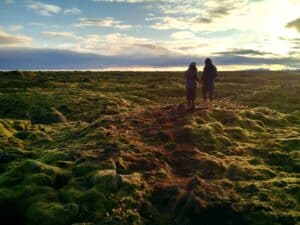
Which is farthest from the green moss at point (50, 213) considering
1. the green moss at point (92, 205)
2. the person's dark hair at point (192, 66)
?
the person's dark hair at point (192, 66)

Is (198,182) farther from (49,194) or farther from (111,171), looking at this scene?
(49,194)

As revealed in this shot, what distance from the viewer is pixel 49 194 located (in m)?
20.1

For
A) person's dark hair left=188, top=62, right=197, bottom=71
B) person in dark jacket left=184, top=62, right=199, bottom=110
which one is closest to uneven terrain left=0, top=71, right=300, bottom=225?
person in dark jacket left=184, top=62, right=199, bottom=110

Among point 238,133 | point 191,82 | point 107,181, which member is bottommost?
point 107,181

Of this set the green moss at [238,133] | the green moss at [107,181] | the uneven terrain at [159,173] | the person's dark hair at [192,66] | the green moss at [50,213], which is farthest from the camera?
the person's dark hair at [192,66]

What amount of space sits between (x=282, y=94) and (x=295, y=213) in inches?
→ 2715

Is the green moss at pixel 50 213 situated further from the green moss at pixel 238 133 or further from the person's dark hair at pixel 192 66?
the person's dark hair at pixel 192 66

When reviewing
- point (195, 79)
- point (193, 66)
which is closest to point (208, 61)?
point (195, 79)

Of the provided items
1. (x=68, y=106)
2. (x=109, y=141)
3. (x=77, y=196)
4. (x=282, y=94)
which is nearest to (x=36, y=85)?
(x=68, y=106)

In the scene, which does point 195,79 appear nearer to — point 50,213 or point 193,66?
point 193,66

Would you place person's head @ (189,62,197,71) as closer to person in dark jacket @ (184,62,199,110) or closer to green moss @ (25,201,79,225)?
person in dark jacket @ (184,62,199,110)

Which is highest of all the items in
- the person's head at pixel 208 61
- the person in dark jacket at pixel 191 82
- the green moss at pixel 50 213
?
the person's head at pixel 208 61

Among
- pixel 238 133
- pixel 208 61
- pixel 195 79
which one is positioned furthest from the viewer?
pixel 208 61

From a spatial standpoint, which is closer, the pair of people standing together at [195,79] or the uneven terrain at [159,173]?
the uneven terrain at [159,173]
